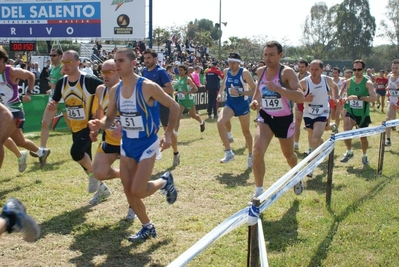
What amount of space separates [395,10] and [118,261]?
252 feet

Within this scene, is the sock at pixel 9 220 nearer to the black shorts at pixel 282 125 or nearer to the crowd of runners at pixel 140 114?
the crowd of runners at pixel 140 114

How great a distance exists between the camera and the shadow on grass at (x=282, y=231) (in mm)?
5148

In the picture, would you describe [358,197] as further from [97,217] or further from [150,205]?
[97,217]

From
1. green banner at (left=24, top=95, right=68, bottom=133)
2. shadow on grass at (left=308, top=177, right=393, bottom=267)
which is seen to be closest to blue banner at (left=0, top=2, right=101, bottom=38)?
green banner at (left=24, top=95, right=68, bottom=133)

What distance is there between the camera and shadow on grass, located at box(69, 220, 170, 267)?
4801 millimetres

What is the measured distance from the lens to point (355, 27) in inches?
3093

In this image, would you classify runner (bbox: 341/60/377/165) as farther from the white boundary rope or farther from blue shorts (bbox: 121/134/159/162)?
blue shorts (bbox: 121/134/159/162)

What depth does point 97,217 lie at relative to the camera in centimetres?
618

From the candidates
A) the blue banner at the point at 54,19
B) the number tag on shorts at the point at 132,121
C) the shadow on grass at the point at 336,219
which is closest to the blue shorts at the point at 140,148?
the number tag on shorts at the point at 132,121

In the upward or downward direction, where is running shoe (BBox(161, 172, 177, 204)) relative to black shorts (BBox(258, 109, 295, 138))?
downward

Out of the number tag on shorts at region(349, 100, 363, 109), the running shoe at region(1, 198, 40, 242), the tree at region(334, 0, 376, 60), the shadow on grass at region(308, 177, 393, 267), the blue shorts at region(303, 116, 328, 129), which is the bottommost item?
the shadow on grass at region(308, 177, 393, 267)

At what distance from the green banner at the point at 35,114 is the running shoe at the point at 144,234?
957cm

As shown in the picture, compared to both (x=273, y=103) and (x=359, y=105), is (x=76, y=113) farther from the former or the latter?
(x=359, y=105)

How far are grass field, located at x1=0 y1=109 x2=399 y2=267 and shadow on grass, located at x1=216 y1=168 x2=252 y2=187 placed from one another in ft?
0.06
